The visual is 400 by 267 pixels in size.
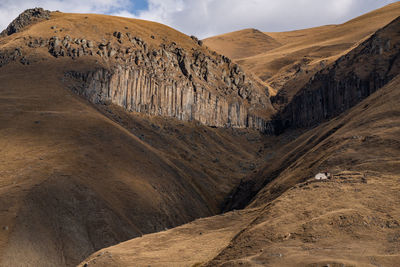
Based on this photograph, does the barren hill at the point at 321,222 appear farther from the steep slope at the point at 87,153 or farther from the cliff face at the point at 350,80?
the cliff face at the point at 350,80

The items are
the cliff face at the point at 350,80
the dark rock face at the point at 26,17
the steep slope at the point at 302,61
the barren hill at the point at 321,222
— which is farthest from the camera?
the steep slope at the point at 302,61

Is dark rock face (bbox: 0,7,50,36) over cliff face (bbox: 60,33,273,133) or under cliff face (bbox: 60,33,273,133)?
over

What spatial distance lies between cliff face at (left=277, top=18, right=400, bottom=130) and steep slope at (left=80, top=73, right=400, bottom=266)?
5014 cm

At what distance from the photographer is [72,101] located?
7350cm

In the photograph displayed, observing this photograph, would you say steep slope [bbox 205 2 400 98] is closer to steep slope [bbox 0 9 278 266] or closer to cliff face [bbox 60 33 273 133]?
cliff face [bbox 60 33 273 133]

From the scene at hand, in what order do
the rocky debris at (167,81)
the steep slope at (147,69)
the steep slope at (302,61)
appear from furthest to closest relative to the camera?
the steep slope at (302,61), the rocky debris at (167,81), the steep slope at (147,69)

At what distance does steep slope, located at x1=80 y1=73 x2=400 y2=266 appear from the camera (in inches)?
806

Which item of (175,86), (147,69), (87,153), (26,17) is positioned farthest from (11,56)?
(87,153)

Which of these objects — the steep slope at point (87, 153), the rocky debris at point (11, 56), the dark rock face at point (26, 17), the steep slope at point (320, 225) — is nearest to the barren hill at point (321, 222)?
the steep slope at point (320, 225)

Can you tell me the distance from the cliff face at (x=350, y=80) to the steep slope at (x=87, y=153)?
14.8m

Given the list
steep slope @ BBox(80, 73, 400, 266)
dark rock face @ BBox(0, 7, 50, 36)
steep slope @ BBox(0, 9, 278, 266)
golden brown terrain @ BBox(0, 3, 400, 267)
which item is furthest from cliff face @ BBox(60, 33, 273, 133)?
steep slope @ BBox(80, 73, 400, 266)

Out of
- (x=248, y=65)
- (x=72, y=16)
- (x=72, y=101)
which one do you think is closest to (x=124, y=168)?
(x=72, y=101)

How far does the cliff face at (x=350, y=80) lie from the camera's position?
87812mm

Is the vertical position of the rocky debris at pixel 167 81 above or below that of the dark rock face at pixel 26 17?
below
